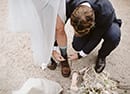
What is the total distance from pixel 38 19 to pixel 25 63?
15.9 inches

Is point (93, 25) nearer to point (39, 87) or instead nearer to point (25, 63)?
point (39, 87)

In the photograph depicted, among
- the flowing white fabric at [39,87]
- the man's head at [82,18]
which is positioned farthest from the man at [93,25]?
the flowing white fabric at [39,87]

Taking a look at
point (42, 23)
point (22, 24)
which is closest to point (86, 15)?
point (42, 23)

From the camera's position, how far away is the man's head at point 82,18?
1338 mm

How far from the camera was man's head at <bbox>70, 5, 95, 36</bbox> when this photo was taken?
4.39ft

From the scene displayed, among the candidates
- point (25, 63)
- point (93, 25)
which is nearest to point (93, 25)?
point (93, 25)

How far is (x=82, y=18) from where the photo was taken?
1.34 metres

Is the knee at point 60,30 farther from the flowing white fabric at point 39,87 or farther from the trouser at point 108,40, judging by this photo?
the flowing white fabric at point 39,87

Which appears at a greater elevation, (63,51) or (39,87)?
(63,51)

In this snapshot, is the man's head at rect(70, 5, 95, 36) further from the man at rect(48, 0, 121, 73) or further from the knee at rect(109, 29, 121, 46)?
the knee at rect(109, 29, 121, 46)

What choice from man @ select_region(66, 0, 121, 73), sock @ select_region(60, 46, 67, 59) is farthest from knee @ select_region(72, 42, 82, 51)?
sock @ select_region(60, 46, 67, 59)

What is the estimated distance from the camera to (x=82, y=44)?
1.62m

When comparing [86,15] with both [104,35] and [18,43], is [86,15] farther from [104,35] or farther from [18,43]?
[18,43]

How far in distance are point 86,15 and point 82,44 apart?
12.4 inches
